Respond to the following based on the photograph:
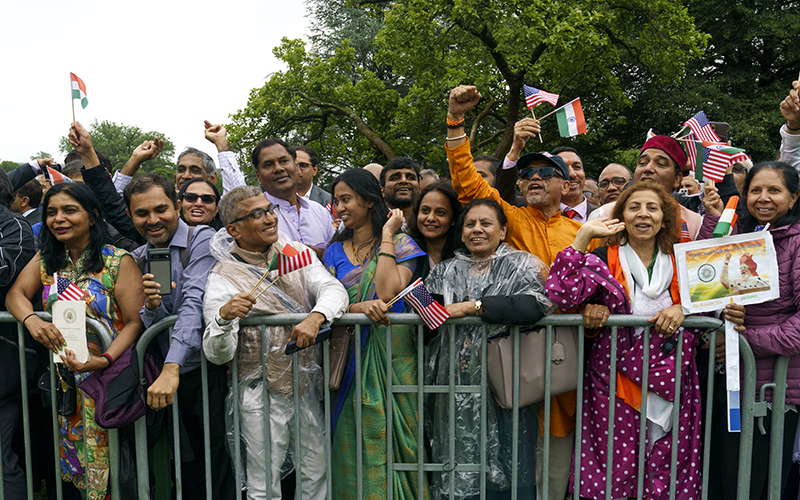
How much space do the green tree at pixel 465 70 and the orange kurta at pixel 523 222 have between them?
11.7 m

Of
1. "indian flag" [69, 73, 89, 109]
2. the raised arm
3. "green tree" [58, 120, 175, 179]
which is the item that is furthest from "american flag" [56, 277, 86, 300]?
"green tree" [58, 120, 175, 179]

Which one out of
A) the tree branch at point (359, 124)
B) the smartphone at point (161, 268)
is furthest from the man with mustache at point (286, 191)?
the tree branch at point (359, 124)

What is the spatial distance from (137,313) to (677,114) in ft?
63.7

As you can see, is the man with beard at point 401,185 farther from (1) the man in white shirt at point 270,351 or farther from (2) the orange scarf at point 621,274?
(2) the orange scarf at point 621,274

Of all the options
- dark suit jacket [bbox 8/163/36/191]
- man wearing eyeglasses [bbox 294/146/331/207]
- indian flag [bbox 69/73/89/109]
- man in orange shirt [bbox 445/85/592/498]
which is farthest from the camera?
man wearing eyeglasses [bbox 294/146/331/207]

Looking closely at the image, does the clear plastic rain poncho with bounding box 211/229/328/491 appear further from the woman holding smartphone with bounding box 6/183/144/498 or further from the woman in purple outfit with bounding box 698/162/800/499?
the woman in purple outfit with bounding box 698/162/800/499

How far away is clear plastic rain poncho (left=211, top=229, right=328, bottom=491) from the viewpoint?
10.6ft

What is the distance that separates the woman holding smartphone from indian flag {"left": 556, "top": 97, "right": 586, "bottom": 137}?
10.1 ft

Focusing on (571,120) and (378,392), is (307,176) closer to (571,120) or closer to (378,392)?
(571,120)

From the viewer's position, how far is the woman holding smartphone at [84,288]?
3.20 meters

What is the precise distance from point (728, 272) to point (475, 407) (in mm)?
1533

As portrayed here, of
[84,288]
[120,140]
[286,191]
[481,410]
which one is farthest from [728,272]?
[120,140]

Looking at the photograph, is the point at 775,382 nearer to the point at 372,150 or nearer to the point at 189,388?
the point at 189,388

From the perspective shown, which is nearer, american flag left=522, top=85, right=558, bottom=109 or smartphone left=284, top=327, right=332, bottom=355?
smartphone left=284, top=327, right=332, bottom=355
